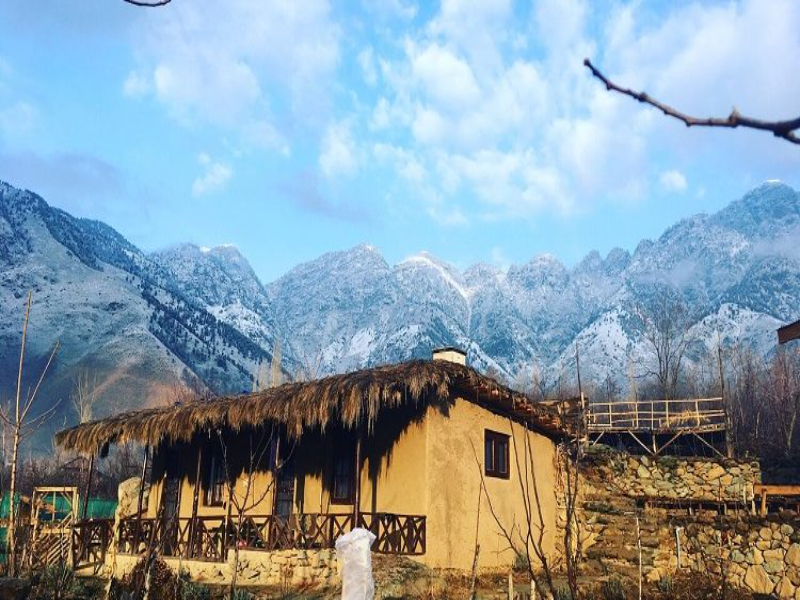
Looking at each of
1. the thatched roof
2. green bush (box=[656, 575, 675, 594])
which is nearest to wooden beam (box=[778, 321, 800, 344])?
the thatched roof

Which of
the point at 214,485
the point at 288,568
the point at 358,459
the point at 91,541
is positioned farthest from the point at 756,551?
the point at 91,541

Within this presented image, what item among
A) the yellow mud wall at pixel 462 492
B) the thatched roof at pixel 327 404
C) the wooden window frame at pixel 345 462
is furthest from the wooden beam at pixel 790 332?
the wooden window frame at pixel 345 462

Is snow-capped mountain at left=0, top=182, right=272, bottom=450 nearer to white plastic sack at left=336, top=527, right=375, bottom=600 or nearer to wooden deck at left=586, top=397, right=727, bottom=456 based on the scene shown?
wooden deck at left=586, top=397, right=727, bottom=456

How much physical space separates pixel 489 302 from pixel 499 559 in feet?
390

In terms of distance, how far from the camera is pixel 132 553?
15.5 m

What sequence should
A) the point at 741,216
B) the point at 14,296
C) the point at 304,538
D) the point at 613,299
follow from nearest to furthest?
the point at 304,538, the point at 14,296, the point at 613,299, the point at 741,216

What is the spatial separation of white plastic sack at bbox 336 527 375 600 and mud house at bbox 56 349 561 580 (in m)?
4.97

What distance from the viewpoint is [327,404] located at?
489 inches

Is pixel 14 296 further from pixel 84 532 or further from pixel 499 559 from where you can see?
pixel 499 559

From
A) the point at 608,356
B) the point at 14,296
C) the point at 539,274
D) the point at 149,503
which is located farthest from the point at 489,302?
the point at 149,503

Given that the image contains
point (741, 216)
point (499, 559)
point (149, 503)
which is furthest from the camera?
point (741, 216)

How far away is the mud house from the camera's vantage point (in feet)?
41.8

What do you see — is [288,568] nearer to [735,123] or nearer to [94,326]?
[735,123]

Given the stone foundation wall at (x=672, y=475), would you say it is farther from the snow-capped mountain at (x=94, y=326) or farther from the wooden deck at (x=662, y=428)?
the snow-capped mountain at (x=94, y=326)
